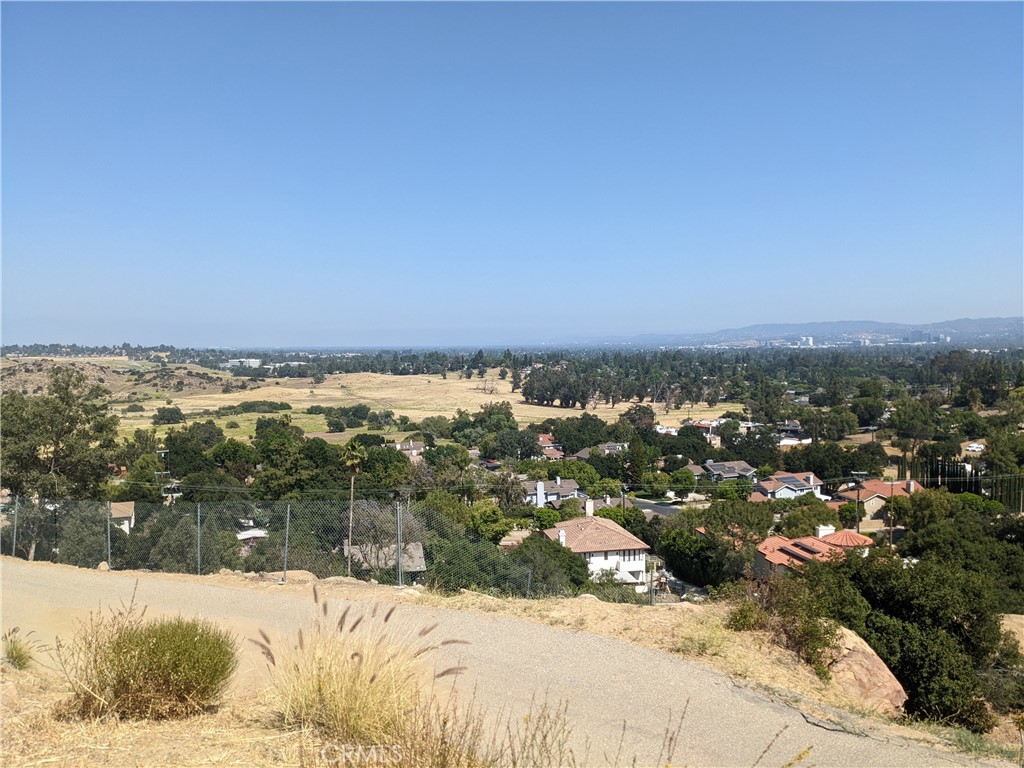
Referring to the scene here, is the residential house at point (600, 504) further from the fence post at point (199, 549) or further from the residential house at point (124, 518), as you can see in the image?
the fence post at point (199, 549)

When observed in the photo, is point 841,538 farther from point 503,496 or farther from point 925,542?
point 503,496

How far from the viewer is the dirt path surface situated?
5.12m

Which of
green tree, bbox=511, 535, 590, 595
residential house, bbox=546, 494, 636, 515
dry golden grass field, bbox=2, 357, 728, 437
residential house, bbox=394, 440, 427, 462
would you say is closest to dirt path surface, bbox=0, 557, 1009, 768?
green tree, bbox=511, 535, 590, 595

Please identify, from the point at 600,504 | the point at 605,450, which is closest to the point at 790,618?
the point at 600,504

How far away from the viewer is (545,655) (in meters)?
7.05

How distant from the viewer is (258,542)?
11.9 meters

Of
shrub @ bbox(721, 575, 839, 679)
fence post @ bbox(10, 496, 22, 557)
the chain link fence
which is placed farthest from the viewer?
fence post @ bbox(10, 496, 22, 557)

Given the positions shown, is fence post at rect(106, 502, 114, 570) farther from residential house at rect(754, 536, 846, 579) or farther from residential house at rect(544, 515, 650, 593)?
residential house at rect(754, 536, 846, 579)

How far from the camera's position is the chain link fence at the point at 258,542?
1126 centimetres

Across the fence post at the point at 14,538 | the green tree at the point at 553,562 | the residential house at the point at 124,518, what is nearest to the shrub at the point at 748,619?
the residential house at the point at 124,518

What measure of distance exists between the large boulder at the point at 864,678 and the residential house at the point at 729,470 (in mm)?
48566

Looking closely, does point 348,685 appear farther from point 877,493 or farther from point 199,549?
point 877,493

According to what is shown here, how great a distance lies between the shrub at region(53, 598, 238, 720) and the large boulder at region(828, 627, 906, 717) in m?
6.26

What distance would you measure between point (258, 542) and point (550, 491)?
1449 inches
